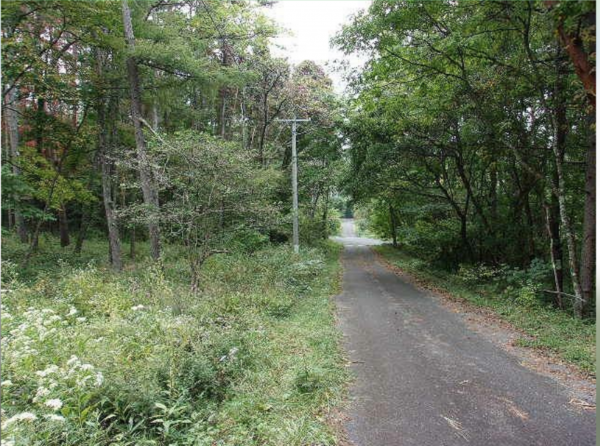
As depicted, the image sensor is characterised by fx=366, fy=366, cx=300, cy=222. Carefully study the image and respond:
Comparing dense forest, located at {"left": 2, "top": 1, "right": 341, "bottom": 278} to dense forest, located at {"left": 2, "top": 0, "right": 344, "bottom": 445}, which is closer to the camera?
dense forest, located at {"left": 2, "top": 0, "right": 344, "bottom": 445}

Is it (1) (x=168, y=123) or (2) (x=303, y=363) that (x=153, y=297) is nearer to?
(2) (x=303, y=363)

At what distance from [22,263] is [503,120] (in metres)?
13.4

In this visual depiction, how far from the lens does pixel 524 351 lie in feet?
18.1

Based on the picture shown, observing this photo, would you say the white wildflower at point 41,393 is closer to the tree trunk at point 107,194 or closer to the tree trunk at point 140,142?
the tree trunk at point 140,142

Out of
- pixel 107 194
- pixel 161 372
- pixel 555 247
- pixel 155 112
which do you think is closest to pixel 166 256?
pixel 107 194

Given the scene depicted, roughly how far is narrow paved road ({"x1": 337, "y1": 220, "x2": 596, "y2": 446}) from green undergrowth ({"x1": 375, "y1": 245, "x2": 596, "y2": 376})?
787 mm

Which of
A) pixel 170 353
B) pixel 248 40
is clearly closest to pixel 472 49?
pixel 170 353

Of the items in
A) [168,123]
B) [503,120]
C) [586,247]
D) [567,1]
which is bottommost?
[586,247]

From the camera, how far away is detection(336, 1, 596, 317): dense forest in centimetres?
562

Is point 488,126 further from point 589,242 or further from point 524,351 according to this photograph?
point 524,351

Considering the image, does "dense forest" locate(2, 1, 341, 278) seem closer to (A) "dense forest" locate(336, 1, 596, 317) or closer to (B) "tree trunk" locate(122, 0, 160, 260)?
(B) "tree trunk" locate(122, 0, 160, 260)

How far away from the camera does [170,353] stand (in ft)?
12.9

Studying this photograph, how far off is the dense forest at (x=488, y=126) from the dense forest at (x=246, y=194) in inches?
2.2

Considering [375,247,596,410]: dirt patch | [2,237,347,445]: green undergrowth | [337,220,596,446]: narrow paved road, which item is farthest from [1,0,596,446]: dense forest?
[337,220,596,446]: narrow paved road
